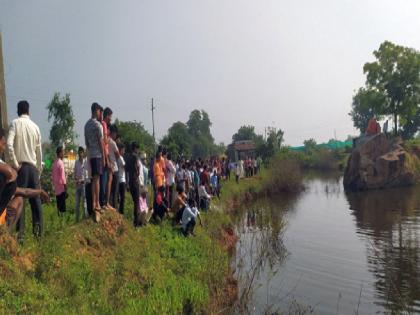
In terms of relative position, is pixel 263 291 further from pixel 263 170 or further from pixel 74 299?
pixel 263 170

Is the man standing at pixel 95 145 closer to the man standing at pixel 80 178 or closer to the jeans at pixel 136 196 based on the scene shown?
the man standing at pixel 80 178

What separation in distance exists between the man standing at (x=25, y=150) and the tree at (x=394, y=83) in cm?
4560

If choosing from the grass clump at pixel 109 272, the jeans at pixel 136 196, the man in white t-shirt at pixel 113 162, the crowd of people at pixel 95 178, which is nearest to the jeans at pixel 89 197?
the crowd of people at pixel 95 178

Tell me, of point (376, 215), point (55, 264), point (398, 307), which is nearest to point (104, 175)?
point (55, 264)

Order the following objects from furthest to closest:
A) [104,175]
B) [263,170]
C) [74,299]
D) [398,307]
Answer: [263,170] < [398,307] < [104,175] < [74,299]

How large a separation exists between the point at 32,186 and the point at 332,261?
9.91 metres

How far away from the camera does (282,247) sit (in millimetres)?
14500

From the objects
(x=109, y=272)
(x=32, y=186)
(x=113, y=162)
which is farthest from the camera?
(x=113, y=162)

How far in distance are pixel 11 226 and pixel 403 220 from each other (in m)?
18.3

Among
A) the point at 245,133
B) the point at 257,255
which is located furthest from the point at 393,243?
the point at 245,133

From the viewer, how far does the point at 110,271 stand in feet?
24.3

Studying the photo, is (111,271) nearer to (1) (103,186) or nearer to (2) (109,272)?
(2) (109,272)

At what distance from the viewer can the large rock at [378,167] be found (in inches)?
1373

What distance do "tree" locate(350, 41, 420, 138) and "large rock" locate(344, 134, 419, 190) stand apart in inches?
440
